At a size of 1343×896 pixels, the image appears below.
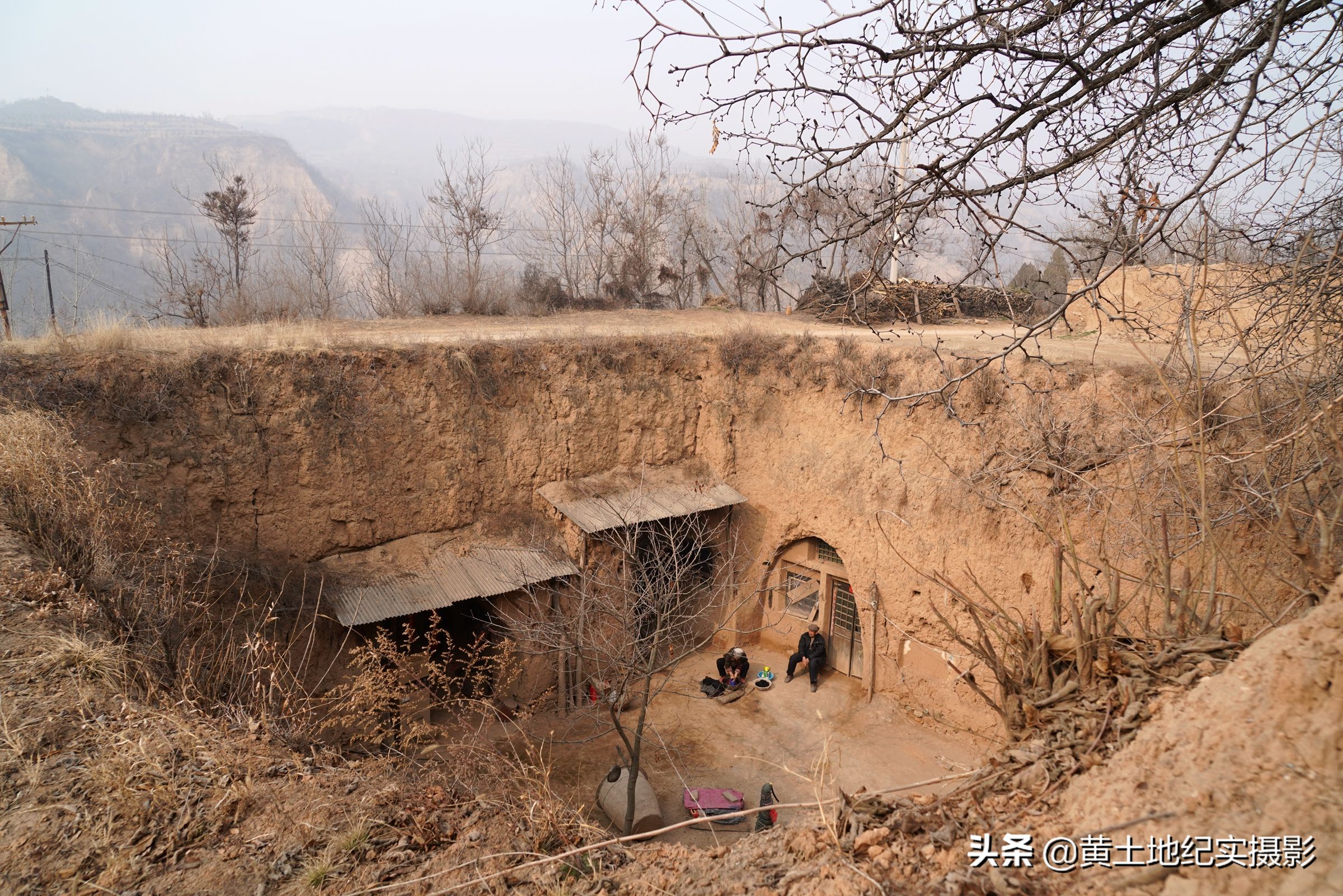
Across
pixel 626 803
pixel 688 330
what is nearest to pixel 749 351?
pixel 688 330

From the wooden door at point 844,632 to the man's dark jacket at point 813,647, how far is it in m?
0.35

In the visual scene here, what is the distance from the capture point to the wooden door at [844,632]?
38.5 ft

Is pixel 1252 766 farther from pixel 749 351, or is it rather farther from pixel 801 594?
pixel 749 351

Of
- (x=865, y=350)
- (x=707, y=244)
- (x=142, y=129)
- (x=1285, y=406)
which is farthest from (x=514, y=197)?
(x=1285, y=406)

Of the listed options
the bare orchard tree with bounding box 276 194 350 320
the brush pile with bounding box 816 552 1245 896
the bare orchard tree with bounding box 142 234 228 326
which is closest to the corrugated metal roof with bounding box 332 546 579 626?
the brush pile with bounding box 816 552 1245 896

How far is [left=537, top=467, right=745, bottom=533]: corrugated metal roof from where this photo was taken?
→ 35.7 feet

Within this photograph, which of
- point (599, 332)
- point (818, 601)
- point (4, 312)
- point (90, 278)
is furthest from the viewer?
point (90, 278)

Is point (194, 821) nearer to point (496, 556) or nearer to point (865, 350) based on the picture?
point (496, 556)

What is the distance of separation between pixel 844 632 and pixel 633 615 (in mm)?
5155

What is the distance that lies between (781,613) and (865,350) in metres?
4.93

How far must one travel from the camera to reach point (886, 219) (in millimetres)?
3529

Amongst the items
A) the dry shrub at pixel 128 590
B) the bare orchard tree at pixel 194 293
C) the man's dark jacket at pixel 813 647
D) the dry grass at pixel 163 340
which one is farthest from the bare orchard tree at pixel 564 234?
the dry shrub at pixel 128 590

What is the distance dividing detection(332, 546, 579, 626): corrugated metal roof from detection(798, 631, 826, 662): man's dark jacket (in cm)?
415

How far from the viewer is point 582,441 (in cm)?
1191
